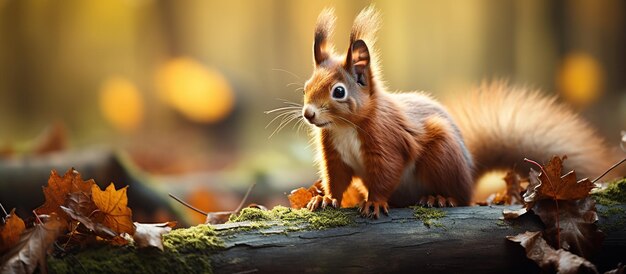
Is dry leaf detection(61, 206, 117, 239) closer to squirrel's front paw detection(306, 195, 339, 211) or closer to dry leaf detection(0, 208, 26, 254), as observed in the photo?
dry leaf detection(0, 208, 26, 254)

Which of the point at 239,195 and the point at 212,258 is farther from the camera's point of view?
the point at 239,195

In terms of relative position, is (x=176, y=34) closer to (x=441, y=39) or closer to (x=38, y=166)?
(x=441, y=39)

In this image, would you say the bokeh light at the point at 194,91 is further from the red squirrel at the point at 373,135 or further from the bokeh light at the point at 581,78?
the red squirrel at the point at 373,135

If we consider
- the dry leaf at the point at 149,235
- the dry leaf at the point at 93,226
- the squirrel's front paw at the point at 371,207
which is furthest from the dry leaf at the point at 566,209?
the dry leaf at the point at 93,226

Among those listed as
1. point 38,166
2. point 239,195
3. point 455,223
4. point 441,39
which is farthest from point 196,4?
point 455,223

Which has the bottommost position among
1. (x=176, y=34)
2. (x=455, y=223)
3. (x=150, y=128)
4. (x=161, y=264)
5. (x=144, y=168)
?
(x=161, y=264)

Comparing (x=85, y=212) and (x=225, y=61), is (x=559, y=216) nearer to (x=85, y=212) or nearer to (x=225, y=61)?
(x=85, y=212)

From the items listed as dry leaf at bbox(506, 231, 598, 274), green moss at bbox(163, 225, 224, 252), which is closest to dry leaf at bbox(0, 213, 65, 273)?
green moss at bbox(163, 225, 224, 252)
